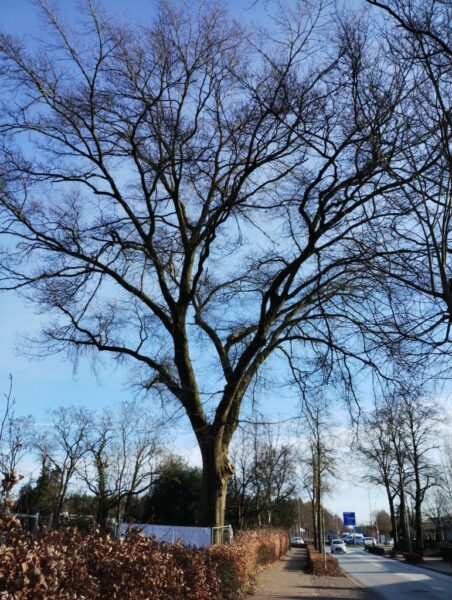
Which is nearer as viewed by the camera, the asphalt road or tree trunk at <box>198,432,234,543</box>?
tree trunk at <box>198,432,234,543</box>

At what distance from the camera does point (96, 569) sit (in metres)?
5.58

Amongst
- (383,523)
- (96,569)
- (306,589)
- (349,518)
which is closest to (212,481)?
(306,589)

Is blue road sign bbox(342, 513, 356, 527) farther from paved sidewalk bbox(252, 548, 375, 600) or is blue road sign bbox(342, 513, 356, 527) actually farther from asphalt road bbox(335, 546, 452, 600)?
paved sidewalk bbox(252, 548, 375, 600)

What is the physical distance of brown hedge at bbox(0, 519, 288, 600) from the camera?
348 cm

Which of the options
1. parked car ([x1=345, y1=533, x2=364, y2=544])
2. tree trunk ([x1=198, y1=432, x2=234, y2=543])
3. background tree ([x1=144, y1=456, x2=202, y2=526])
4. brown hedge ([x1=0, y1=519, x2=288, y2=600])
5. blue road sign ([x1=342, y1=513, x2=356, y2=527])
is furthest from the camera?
parked car ([x1=345, y1=533, x2=364, y2=544])

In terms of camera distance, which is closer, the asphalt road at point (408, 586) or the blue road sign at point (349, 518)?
the asphalt road at point (408, 586)

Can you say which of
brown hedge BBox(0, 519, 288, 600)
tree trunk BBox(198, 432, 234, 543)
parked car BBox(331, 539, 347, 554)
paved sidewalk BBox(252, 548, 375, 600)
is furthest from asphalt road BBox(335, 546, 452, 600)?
parked car BBox(331, 539, 347, 554)

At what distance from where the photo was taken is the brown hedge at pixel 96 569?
11.4 feet

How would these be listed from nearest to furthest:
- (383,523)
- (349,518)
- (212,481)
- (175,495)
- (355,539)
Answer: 1. (212,481)
2. (349,518)
3. (175,495)
4. (355,539)
5. (383,523)

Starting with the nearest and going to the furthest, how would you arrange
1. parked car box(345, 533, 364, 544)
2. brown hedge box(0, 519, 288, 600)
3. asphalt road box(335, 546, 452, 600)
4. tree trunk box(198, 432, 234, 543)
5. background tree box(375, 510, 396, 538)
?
brown hedge box(0, 519, 288, 600), tree trunk box(198, 432, 234, 543), asphalt road box(335, 546, 452, 600), parked car box(345, 533, 364, 544), background tree box(375, 510, 396, 538)

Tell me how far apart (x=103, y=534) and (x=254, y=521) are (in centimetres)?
5553

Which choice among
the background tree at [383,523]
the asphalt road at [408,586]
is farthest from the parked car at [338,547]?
the background tree at [383,523]

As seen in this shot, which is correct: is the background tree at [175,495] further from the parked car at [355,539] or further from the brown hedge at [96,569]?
the parked car at [355,539]

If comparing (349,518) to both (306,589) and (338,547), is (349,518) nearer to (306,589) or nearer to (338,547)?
(306,589)
